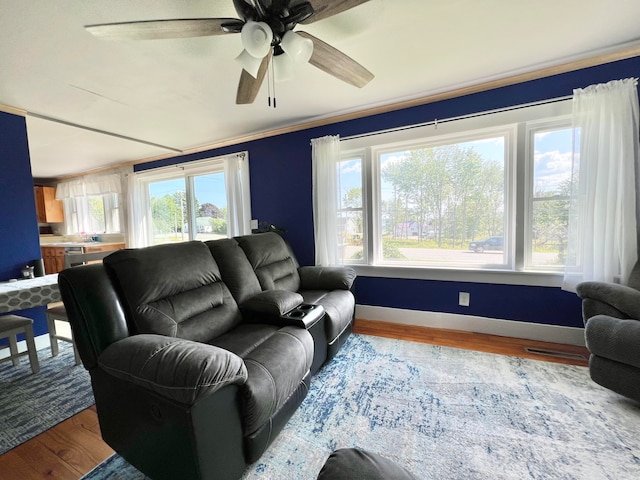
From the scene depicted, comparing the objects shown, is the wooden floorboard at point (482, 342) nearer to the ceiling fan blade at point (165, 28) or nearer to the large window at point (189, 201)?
the large window at point (189, 201)

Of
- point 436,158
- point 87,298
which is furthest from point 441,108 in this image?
point 87,298

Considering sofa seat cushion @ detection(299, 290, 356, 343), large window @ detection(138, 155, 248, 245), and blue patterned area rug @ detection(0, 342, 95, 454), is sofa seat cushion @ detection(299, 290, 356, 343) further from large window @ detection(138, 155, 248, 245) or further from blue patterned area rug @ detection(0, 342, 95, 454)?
large window @ detection(138, 155, 248, 245)

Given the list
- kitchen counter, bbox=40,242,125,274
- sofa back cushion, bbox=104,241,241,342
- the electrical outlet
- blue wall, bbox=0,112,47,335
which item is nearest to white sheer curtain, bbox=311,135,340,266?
the electrical outlet

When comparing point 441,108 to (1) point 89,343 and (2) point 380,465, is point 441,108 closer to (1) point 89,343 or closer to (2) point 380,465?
(2) point 380,465

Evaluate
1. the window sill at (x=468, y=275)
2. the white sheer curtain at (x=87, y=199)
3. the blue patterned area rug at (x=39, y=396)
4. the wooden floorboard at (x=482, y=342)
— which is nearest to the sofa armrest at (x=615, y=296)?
the window sill at (x=468, y=275)

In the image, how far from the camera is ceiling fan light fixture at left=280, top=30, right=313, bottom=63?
131cm

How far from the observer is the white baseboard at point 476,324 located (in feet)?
7.82

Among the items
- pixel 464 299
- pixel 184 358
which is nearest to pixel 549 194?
pixel 464 299

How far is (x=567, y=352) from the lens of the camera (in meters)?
2.24

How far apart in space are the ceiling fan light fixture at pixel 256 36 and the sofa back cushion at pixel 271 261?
153 cm

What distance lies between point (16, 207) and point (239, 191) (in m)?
2.20

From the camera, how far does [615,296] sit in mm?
1748

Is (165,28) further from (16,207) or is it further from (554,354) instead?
(554,354)

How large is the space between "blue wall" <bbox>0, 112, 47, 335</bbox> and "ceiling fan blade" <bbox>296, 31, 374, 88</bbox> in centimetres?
309
